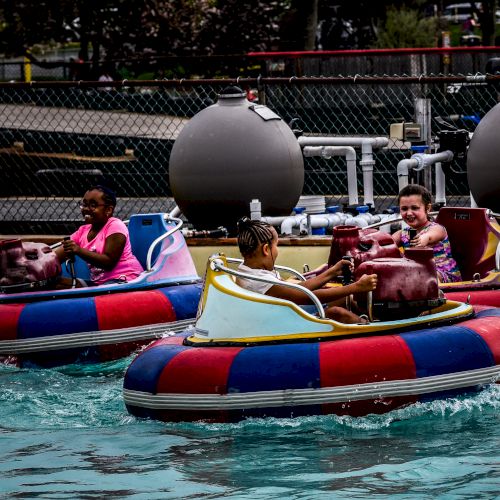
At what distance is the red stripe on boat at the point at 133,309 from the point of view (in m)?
11.3

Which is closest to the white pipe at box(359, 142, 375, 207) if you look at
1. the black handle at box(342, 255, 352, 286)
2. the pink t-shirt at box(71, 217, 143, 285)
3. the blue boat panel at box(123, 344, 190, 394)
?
the pink t-shirt at box(71, 217, 143, 285)

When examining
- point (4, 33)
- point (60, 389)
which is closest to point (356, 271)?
point (60, 389)

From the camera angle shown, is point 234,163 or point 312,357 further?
point 234,163

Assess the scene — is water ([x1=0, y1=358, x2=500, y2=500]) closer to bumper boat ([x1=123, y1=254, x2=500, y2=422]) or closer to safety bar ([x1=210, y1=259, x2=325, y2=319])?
bumper boat ([x1=123, y1=254, x2=500, y2=422])

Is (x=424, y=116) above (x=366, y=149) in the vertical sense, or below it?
above

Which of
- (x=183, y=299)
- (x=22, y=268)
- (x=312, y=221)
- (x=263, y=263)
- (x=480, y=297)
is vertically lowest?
(x=183, y=299)

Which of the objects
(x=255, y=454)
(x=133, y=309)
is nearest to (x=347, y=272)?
(x=255, y=454)

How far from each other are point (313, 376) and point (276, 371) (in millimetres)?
233

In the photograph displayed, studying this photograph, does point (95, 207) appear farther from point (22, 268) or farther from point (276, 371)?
point (276, 371)

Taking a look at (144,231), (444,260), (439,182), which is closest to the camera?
(444,260)

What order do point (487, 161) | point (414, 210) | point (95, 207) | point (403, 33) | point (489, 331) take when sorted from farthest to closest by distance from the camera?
point (403, 33)
point (487, 161)
point (95, 207)
point (414, 210)
point (489, 331)

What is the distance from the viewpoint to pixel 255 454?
26.8ft

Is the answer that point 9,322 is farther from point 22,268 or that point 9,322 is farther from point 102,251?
point 102,251

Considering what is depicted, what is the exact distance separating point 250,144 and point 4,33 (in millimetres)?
23626
